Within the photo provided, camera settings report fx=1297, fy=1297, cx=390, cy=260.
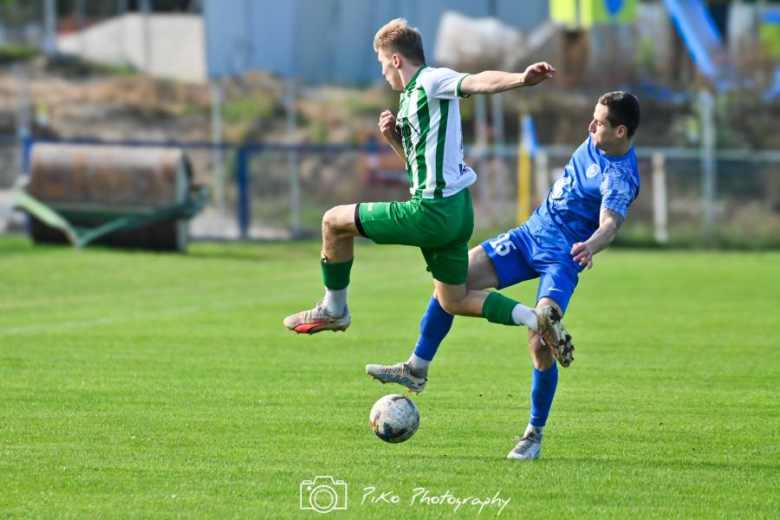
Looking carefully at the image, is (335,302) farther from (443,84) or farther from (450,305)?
(443,84)

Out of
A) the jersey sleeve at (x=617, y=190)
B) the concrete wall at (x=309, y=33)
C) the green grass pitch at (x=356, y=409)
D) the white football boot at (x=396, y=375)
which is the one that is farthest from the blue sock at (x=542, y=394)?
the concrete wall at (x=309, y=33)

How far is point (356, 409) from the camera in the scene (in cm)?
854

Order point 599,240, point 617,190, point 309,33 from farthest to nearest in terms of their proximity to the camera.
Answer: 1. point 309,33
2. point 617,190
3. point 599,240

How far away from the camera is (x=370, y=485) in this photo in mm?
6336

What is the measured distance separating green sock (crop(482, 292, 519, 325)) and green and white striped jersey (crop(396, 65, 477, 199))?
0.67 m

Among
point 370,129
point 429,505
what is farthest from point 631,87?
point 429,505

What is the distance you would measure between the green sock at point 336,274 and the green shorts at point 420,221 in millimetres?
354

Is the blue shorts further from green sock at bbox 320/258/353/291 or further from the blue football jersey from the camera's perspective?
green sock at bbox 320/258/353/291

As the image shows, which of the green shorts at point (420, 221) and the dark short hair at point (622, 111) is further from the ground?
the dark short hair at point (622, 111)

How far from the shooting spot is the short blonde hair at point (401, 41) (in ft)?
24.6

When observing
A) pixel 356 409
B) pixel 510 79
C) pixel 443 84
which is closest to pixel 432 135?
pixel 443 84

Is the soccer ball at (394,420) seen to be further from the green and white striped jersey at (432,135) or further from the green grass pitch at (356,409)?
the green and white striped jersey at (432,135)

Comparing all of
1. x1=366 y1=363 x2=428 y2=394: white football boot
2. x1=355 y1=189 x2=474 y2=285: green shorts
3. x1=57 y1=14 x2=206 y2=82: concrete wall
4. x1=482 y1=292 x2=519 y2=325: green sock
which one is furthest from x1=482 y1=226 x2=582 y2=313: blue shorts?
x1=57 y1=14 x2=206 y2=82: concrete wall

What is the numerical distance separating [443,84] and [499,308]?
52.5 inches
